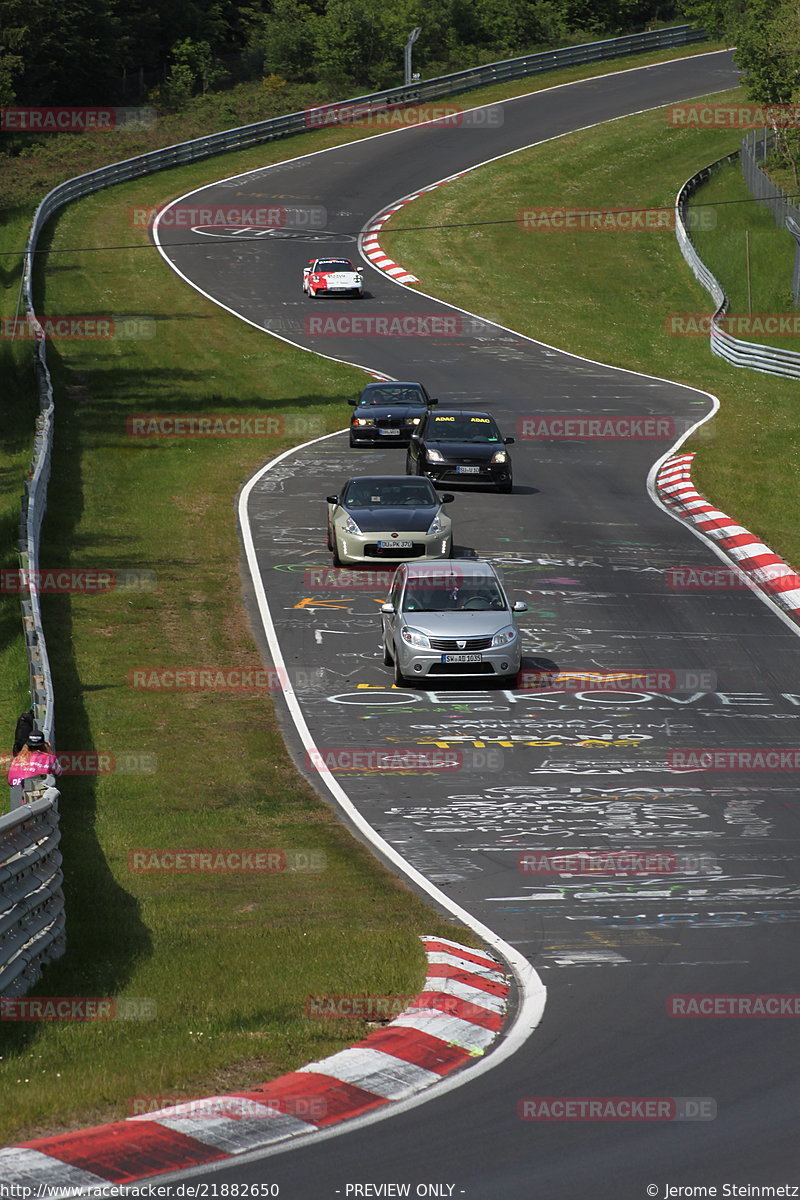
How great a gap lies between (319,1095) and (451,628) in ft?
43.9

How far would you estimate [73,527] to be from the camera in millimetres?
31359

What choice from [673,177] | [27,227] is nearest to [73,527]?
[27,227]

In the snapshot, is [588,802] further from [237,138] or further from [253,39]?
[253,39]

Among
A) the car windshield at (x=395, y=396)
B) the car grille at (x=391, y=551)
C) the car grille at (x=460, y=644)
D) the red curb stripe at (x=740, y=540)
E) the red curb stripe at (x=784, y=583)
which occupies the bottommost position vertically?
the red curb stripe at (x=784, y=583)

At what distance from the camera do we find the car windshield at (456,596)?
22734 mm

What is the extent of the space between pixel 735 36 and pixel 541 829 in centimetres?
5714

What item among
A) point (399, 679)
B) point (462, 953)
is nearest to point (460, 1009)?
point (462, 953)

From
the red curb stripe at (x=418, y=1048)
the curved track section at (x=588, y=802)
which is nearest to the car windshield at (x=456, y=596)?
the curved track section at (x=588, y=802)

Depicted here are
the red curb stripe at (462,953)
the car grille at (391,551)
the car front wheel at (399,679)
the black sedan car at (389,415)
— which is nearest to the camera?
the red curb stripe at (462,953)

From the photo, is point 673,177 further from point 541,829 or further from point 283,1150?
point 283,1150

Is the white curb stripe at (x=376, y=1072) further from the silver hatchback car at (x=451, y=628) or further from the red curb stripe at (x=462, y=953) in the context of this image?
the silver hatchback car at (x=451, y=628)

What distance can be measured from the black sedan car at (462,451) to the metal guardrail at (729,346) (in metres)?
15.5

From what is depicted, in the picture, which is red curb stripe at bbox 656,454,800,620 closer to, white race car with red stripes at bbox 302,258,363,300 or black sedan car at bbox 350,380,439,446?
→ black sedan car at bbox 350,380,439,446

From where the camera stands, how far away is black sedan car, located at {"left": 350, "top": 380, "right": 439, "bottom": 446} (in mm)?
37750
